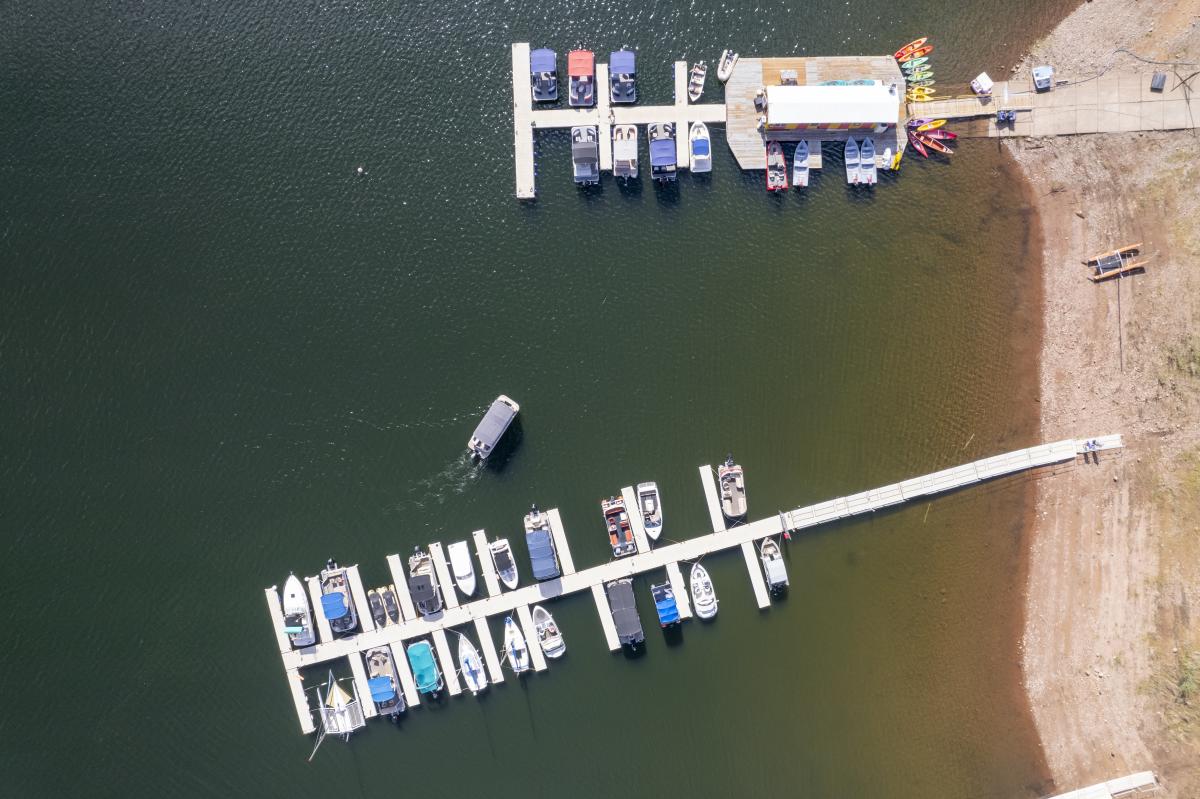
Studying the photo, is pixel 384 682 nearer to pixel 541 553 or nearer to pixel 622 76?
pixel 541 553

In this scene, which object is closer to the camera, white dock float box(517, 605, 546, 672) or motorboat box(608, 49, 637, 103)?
white dock float box(517, 605, 546, 672)

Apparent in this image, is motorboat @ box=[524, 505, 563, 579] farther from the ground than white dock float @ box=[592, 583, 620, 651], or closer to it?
farther from the ground

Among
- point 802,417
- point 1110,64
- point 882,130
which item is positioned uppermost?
point 1110,64

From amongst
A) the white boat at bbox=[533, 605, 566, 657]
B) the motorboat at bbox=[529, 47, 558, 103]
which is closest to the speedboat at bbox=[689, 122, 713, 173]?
the motorboat at bbox=[529, 47, 558, 103]

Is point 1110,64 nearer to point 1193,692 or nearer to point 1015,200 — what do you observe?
point 1015,200

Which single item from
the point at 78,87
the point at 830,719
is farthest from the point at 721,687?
the point at 78,87

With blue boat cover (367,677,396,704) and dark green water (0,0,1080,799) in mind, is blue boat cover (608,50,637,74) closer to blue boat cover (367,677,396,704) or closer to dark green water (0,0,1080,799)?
dark green water (0,0,1080,799)

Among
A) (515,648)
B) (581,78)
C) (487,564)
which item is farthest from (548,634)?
(581,78)
